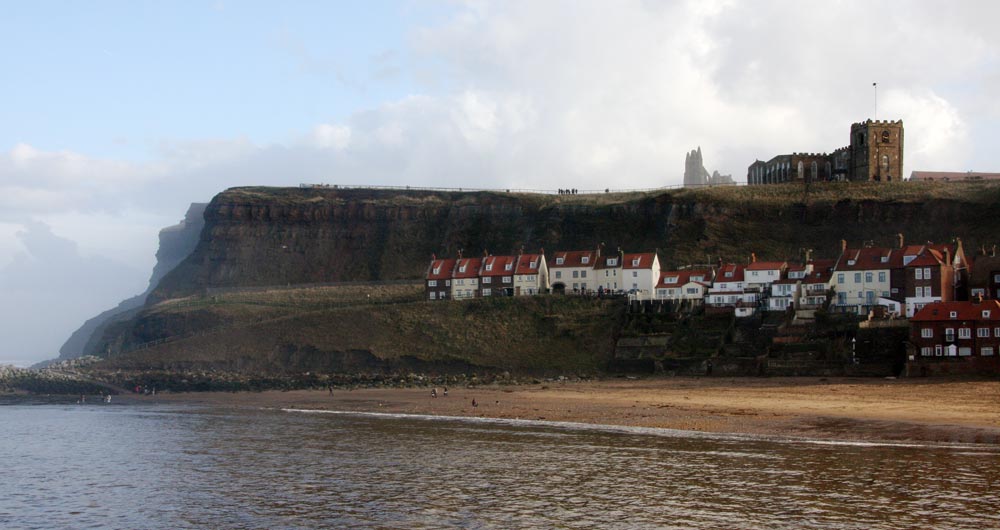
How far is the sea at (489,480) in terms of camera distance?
26625mm

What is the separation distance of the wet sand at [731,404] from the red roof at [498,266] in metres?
24.5

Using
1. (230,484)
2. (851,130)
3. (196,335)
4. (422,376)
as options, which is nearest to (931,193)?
(851,130)

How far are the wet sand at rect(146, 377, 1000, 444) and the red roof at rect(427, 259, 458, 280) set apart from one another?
26.0m

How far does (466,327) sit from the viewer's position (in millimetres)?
78250

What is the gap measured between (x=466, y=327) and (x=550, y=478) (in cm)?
4628

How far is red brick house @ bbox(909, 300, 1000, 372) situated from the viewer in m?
55.8

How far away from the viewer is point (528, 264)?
8775cm

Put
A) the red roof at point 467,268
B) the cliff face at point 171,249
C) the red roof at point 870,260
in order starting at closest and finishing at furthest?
the red roof at point 870,260 → the red roof at point 467,268 → the cliff face at point 171,249

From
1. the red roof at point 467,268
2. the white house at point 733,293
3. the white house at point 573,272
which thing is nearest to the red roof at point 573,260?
the white house at point 573,272

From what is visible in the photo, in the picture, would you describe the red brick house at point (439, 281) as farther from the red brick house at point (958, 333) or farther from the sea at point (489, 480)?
the red brick house at point (958, 333)

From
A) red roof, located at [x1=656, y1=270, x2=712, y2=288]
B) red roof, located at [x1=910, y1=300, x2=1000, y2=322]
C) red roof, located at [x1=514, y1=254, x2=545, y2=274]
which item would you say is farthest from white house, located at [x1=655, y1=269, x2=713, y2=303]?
red roof, located at [x1=910, y1=300, x2=1000, y2=322]

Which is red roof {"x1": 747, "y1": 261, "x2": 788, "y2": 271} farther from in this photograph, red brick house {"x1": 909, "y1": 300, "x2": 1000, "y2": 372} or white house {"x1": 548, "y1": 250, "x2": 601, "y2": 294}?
red brick house {"x1": 909, "y1": 300, "x2": 1000, "y2": 372}

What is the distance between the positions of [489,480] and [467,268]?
58.7 m

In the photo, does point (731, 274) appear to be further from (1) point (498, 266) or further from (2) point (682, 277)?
(1) point (498, 266)
